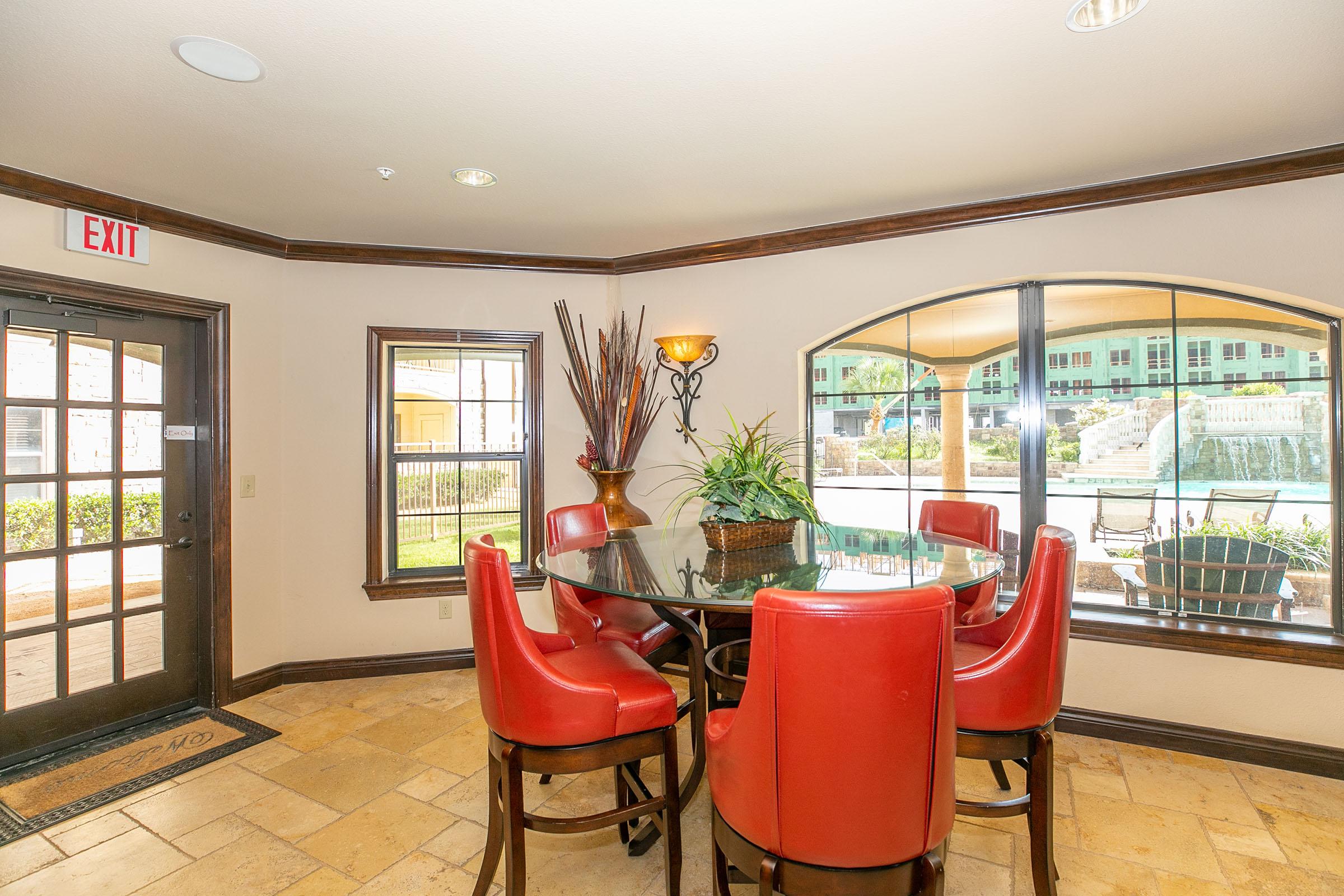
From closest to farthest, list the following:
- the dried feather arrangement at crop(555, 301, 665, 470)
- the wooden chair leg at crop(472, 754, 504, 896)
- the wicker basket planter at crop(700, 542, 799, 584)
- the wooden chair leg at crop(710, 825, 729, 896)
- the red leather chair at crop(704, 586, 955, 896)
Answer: the red leather chair at crop(704, 586, 955, 896)
the wooden chair leg at crop(710, 825, 729, 896)
the wooden chair leg at crop(472, 754, 504, 896)
the wicker basket planter at crop(700, 542, 799, 584)
the dried feather arrangement at crop(555, 301, 665, 470)

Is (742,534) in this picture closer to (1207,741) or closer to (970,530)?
(970,530)

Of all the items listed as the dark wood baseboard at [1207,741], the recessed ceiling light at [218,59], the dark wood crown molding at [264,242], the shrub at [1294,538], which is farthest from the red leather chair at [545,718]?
the shrub at [1294,538]

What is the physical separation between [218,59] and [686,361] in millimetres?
2436

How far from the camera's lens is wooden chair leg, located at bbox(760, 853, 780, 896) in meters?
1.31

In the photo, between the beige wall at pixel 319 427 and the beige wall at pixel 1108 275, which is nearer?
the beige wall at pixel 1108 275

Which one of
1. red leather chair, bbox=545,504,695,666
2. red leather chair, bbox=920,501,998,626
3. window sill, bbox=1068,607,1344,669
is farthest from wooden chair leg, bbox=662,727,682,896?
window sill, bbox=1068,607,1344,669

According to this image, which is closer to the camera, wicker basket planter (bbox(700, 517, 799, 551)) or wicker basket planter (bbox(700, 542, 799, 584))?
wicker basket planter (bbox(700, 542, 799, 584))

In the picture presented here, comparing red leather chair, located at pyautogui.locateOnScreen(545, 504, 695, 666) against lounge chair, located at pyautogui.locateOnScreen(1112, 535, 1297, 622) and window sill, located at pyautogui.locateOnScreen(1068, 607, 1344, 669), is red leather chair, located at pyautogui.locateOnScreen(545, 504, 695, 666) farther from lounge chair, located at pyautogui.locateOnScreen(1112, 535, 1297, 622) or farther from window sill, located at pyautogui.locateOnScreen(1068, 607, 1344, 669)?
lounge chair, located at pyautogui.locateOnScreen(1112, 535, 1297, 622)

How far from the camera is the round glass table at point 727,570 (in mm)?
1790

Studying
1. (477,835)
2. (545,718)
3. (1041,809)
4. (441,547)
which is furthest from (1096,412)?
(441,547)

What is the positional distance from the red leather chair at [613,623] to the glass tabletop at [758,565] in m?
0.17

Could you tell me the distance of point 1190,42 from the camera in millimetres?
1902

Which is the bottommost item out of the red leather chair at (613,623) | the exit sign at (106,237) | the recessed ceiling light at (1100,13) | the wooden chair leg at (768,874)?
the wooden chair leg at (768,874)

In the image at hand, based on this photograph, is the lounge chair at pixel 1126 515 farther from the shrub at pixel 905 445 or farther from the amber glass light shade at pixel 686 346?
the amber glass light shade at pixel 686 346
